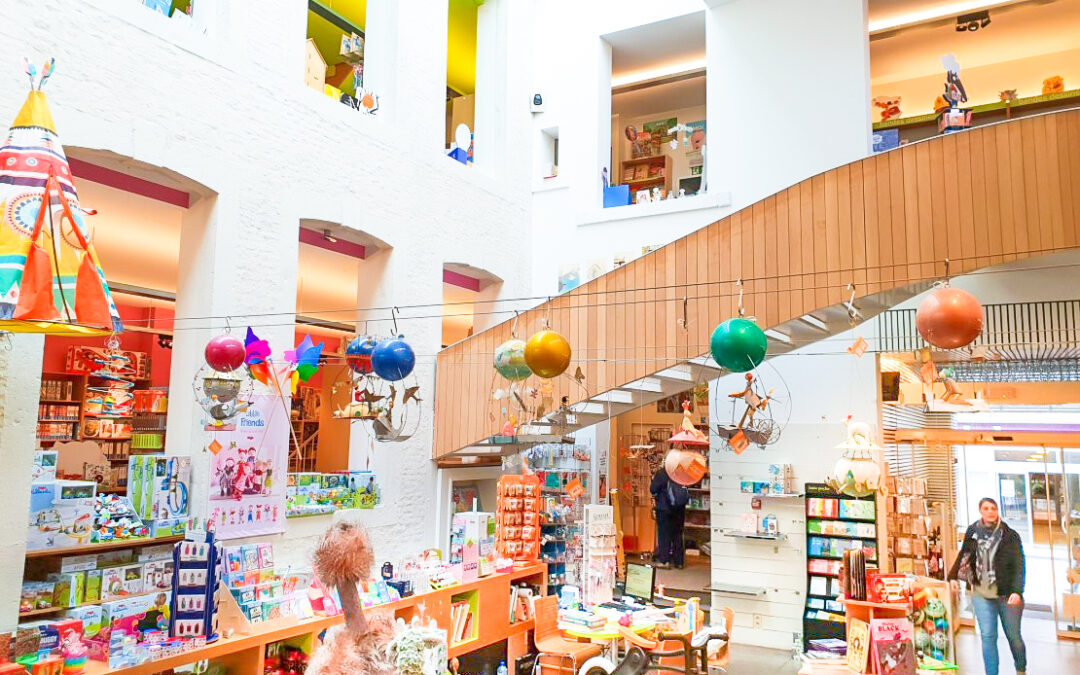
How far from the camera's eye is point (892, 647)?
20.4 feet

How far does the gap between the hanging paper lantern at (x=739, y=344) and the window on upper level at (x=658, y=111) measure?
664 centimetres

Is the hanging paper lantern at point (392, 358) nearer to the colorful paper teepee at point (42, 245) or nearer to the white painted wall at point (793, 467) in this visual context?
the colorful paper teepee at point (42, 245)

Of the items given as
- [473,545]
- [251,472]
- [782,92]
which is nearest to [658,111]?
[782,92]

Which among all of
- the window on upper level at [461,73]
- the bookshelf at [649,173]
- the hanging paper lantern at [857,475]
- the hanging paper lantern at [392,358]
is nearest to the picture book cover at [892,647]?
the hanging paper lantern at [857,475]

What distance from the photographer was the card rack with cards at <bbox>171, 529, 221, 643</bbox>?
501cm

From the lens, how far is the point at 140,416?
29.6ft

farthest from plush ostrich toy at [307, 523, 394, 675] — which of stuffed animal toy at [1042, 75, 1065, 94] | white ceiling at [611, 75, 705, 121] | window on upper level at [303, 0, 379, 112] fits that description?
white ceiling at [611, 75, 705, 121]

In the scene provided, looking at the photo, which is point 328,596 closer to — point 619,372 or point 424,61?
point 619,372

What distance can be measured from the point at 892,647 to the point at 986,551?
1627mm

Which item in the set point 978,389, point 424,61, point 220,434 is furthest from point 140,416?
point 978,389

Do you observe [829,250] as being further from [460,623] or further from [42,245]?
[42,245]

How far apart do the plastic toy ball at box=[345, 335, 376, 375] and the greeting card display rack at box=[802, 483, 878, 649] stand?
5.82 meters

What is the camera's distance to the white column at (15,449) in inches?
205

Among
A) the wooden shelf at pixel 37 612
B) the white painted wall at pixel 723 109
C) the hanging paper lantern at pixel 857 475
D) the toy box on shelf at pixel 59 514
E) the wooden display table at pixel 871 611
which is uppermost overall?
the white painted wall at pixel 723 109
